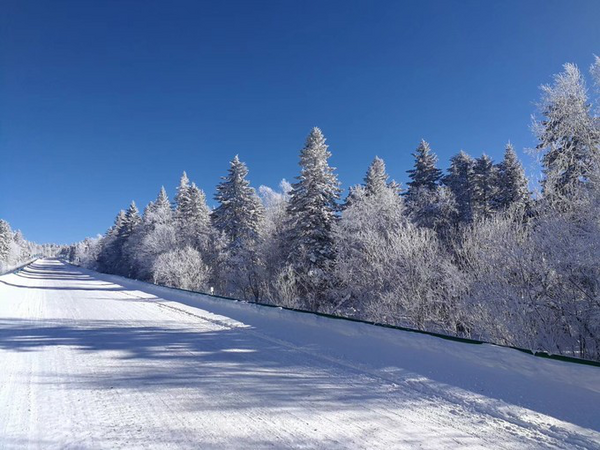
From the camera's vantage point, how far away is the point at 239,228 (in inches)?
1237

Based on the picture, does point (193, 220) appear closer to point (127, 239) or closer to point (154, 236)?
point (154, 236)

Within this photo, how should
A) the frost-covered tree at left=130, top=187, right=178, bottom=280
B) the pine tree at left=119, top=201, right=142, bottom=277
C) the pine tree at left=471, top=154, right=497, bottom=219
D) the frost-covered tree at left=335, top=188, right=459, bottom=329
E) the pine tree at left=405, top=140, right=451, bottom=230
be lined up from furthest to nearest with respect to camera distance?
the pine tree at left=119, top=201, right=142, bottom=277
the frost-covered tree at left=130, top=187, right=178, bottom=280
the pine tree at left=471, top=154, right=497, bottom=219
the pine tree at left=405, top=140, right=451, bottom=230
the frost-covered tree at left=335, top=188, right=459, bottom=329

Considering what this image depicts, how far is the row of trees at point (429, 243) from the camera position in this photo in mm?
9523

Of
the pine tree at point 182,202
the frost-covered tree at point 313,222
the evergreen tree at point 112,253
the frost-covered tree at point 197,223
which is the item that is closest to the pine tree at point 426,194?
the frost-covered tree at point 313,222

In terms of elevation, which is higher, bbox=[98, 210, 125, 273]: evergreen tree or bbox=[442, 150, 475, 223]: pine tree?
bbox=[442, 150, 475, 223]: pine tree

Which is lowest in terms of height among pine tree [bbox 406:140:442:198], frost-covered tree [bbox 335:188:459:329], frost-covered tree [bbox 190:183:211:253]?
frost-covered tree [bbox 335:188:459:329]

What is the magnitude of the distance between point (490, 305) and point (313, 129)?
1761cm

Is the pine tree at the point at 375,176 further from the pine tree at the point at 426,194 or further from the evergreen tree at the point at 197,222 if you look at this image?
the evergreen tree at the point at 197,222

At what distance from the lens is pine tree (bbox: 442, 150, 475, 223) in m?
31.4

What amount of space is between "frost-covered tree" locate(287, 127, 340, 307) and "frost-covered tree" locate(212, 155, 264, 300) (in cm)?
749

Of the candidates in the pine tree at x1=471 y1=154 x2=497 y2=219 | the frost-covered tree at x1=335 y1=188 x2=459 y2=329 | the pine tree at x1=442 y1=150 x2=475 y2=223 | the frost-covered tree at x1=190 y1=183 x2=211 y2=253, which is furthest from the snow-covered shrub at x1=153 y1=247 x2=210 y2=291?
the pine tree at x1=471 y1=154 x2=497 y2=219

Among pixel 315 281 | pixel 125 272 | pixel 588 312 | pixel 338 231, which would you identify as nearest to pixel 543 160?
pixel 588 312

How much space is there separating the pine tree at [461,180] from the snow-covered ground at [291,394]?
26.6m

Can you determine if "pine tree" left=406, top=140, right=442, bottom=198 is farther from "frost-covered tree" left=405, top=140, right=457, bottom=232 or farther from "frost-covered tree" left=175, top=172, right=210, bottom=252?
"frost-covered tree" left=175, top=172, right=210, bottom=252
